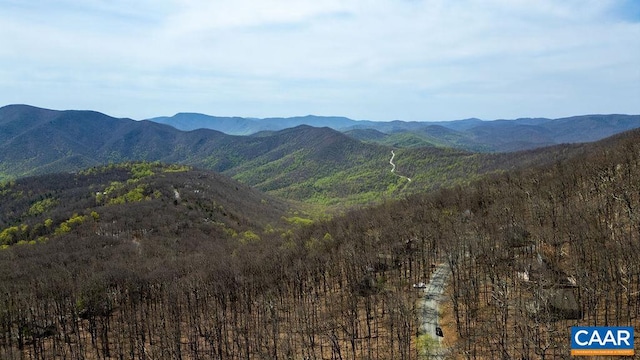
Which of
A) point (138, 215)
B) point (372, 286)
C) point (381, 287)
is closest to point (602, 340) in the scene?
point (381, 287)

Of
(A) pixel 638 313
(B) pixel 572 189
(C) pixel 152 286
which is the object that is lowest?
(C) pixel 152 286

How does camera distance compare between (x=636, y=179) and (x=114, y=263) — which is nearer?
(x=636, y=179)

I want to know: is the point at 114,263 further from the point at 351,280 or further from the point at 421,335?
the point at 421,335

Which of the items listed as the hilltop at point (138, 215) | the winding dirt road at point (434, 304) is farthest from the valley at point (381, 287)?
the hilltop at point (138, 215)

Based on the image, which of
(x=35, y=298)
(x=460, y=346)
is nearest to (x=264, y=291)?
(x=460, y=346)

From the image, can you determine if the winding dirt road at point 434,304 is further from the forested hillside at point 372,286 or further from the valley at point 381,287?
the forested hillside at point 372,286

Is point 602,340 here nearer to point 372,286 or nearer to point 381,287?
point 381,287

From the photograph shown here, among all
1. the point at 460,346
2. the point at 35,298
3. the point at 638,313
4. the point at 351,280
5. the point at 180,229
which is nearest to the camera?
the point at 638,313
